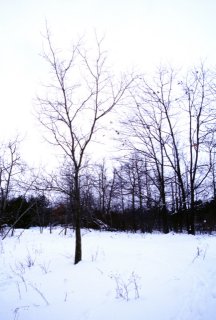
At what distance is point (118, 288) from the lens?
19.0ft

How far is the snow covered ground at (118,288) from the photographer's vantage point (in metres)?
4.95

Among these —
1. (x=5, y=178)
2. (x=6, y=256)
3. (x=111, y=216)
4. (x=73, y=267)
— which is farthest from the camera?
(x=111, y=216)

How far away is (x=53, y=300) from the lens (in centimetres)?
595

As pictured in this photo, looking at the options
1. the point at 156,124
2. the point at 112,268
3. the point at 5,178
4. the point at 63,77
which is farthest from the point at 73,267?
the point at 5,178

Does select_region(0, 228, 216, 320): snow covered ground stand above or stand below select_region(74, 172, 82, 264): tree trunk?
below

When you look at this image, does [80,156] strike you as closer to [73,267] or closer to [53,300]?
[73,267]

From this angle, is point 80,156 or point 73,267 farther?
point 80,156

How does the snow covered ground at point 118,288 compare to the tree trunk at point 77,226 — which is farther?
the tree trunk at point 77,226

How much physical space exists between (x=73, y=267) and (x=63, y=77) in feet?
23.9

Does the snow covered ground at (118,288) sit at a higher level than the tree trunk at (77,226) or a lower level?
lower

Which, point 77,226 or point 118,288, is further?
point 77,226

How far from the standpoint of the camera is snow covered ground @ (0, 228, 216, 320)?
4945mm

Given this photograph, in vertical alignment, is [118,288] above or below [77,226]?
below

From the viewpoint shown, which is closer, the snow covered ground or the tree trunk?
the snow covered ground
